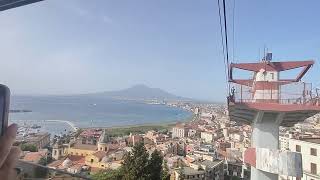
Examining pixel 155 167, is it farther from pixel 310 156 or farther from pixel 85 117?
pixel 85 117

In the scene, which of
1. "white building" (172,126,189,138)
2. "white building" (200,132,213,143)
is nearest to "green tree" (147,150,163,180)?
"white building" (200,132,213,143)

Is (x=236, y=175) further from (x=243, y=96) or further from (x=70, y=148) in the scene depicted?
(x=243, y=96)

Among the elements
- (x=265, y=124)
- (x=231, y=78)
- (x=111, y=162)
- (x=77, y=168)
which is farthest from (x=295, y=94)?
(x=111, y=162)

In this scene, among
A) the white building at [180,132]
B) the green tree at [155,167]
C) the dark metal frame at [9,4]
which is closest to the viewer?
the dark metal frame at [9,4]

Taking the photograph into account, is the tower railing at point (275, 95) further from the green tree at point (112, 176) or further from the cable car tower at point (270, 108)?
the green tree at point (112, 176)

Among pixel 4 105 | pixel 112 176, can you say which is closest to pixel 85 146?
pixel 112 176

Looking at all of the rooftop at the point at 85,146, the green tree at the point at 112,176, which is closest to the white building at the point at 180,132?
the rooftop at the point at 85,146
